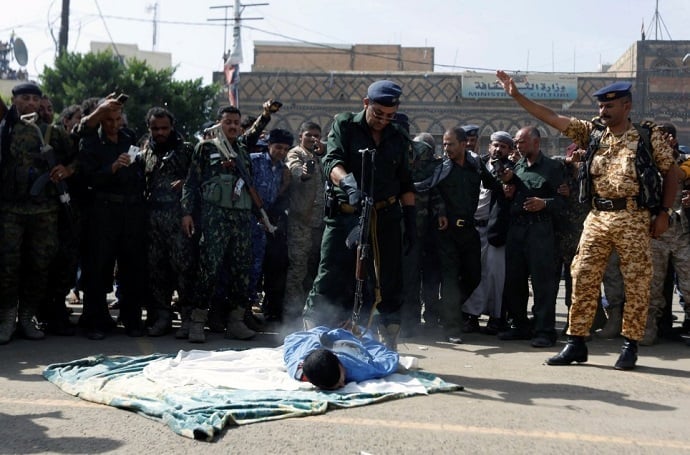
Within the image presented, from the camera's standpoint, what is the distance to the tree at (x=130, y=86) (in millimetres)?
31094

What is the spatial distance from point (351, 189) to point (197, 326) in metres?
2.49

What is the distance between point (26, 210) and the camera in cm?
727

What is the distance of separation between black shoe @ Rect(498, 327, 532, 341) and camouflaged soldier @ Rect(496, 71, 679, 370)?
1.58 m

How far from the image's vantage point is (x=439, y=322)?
877 cm

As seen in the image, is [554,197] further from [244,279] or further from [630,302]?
[244,279]

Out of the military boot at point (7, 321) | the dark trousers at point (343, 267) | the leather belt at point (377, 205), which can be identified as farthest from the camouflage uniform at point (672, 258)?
the military boot at point (7, 321)

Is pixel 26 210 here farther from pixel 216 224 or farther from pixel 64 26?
pixel 64 26

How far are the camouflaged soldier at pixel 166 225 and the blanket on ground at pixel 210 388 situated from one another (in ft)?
5.02

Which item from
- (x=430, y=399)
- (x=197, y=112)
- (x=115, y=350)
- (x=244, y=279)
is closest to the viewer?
(x=430, y=399)

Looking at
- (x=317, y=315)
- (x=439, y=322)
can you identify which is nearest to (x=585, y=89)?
(x=439, y=322)

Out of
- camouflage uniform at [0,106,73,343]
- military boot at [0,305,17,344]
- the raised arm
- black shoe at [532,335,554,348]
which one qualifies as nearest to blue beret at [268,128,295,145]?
camouflage uniform at [0,106,73,343]

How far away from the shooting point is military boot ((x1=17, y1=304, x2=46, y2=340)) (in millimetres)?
7406

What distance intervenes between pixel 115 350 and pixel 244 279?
4.46 feet

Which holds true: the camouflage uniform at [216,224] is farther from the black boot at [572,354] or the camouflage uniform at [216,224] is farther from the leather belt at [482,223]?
the black boot at [572,354]
